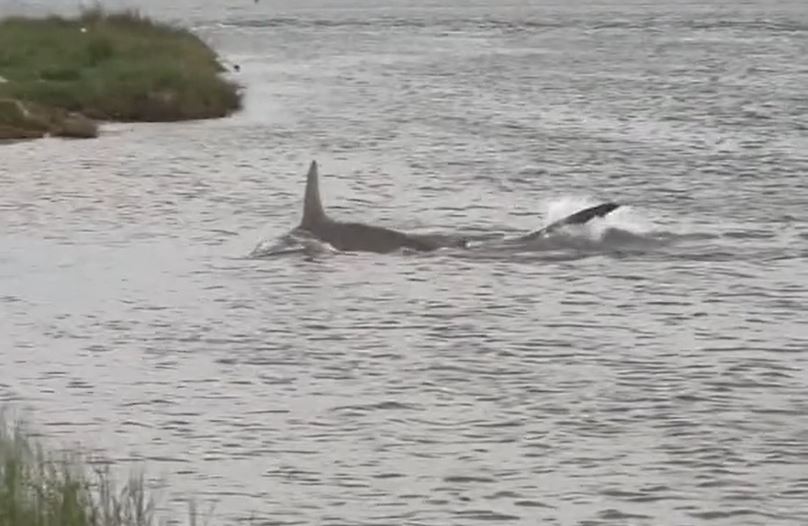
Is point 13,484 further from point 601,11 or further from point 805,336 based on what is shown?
point 601,11

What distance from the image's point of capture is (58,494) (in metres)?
12.4

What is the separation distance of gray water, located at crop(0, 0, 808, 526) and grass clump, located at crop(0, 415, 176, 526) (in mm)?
900

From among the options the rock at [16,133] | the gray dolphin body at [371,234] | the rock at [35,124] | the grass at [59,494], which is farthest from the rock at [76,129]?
the grass at [59,494]

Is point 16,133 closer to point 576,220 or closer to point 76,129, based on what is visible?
point 76,129

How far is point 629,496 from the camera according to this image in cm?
1509

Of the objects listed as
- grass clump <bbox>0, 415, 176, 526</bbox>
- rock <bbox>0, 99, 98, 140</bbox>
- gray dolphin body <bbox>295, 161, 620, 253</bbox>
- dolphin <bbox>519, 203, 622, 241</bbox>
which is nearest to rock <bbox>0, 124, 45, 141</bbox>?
rock <bbox>0, 99, 98, 140</bbox>

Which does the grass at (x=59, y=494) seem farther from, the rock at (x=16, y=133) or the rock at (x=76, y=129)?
the rock at (x=76, y=129)

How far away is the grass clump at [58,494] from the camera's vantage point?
11.9 meters

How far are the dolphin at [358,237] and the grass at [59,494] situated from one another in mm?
11991

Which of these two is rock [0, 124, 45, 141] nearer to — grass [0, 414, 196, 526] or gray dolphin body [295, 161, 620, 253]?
gray dolphin body [295, 161, 620, 253]

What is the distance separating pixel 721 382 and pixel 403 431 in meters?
3.17

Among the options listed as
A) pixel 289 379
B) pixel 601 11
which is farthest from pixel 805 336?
pixel 601 11

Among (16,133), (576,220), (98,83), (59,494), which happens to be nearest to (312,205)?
(576,220)

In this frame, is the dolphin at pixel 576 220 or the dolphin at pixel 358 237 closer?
the dolphin at pixel 358 237
